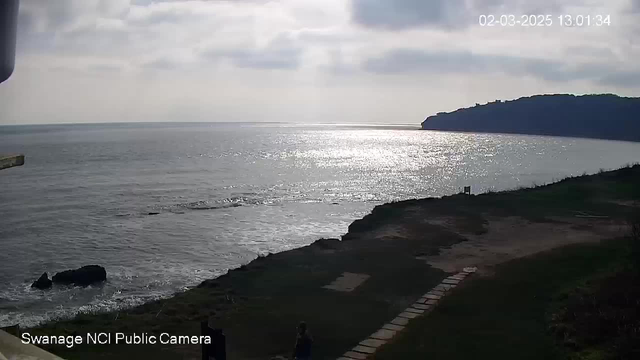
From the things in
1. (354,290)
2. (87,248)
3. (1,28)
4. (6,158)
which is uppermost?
(1,28)

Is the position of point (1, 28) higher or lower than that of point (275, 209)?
higher

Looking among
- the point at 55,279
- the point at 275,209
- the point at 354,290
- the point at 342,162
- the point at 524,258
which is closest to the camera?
the point at 354,290

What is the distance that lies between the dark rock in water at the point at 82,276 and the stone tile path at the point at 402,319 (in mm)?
15889

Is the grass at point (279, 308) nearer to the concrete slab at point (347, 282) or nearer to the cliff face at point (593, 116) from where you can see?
the concrete slab at point (347, 282)

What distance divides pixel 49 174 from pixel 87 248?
38.7 meters

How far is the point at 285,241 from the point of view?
3184 centimetres

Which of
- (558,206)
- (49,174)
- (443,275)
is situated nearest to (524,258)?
(443,275)

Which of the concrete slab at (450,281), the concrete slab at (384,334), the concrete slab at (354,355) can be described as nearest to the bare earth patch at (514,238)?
the concrete slab at (450,281)

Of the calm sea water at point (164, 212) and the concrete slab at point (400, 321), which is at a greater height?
the concrete slab at point (400, 321)

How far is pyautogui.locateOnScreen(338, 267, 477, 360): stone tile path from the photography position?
1051 cm

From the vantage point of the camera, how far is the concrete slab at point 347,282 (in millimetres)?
15359

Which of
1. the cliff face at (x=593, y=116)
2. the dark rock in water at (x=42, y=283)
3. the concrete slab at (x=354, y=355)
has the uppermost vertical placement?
the cliff face at (x=593, y=116)

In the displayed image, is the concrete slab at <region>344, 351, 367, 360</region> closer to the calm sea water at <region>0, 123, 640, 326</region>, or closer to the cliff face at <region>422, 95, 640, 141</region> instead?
the calm sea water at <region>0, 123, 640, 326</region>

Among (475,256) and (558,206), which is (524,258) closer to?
(475,256)
